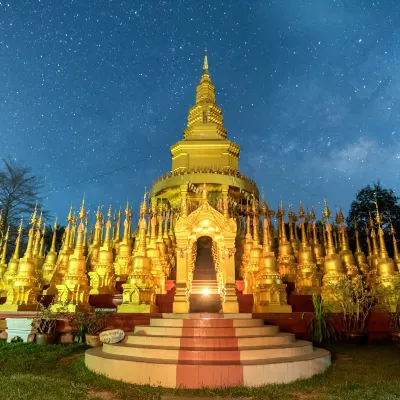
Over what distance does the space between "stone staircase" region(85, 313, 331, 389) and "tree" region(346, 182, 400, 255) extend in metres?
22.0

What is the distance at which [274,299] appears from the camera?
12.4m

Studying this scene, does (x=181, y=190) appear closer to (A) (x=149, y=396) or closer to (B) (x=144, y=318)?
(B) (x=144, y=318)

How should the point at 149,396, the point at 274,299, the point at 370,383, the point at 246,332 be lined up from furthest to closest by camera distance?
the point at 274,299 → the point at 246,332 → the point at 370,383 → the point at 149,396

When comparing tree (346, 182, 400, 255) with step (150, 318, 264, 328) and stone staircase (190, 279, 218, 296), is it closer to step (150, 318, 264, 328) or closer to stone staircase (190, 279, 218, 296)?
stone staircase (190, 279, 218, 296)

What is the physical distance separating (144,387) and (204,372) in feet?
3.81

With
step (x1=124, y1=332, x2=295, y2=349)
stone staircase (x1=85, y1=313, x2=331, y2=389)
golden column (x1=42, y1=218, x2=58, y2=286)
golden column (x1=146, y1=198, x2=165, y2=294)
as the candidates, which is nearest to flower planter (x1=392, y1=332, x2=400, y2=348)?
stone staircase (x1=85, y1=313, x2=331, y2=389)

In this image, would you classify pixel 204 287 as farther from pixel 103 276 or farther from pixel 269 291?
pixel 103 276

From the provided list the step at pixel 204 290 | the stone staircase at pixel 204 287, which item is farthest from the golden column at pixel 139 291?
the stone staircase at pixel 204 287

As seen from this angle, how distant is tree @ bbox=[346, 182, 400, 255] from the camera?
27391 millimetres

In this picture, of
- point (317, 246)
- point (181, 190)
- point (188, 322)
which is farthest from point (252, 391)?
point (181, 190)

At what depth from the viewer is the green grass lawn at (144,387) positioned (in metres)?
5.98

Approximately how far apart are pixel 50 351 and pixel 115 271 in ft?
26.0

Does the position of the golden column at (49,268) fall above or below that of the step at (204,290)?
above

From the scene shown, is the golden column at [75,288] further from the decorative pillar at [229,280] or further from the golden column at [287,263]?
the golden column at [287,263]
